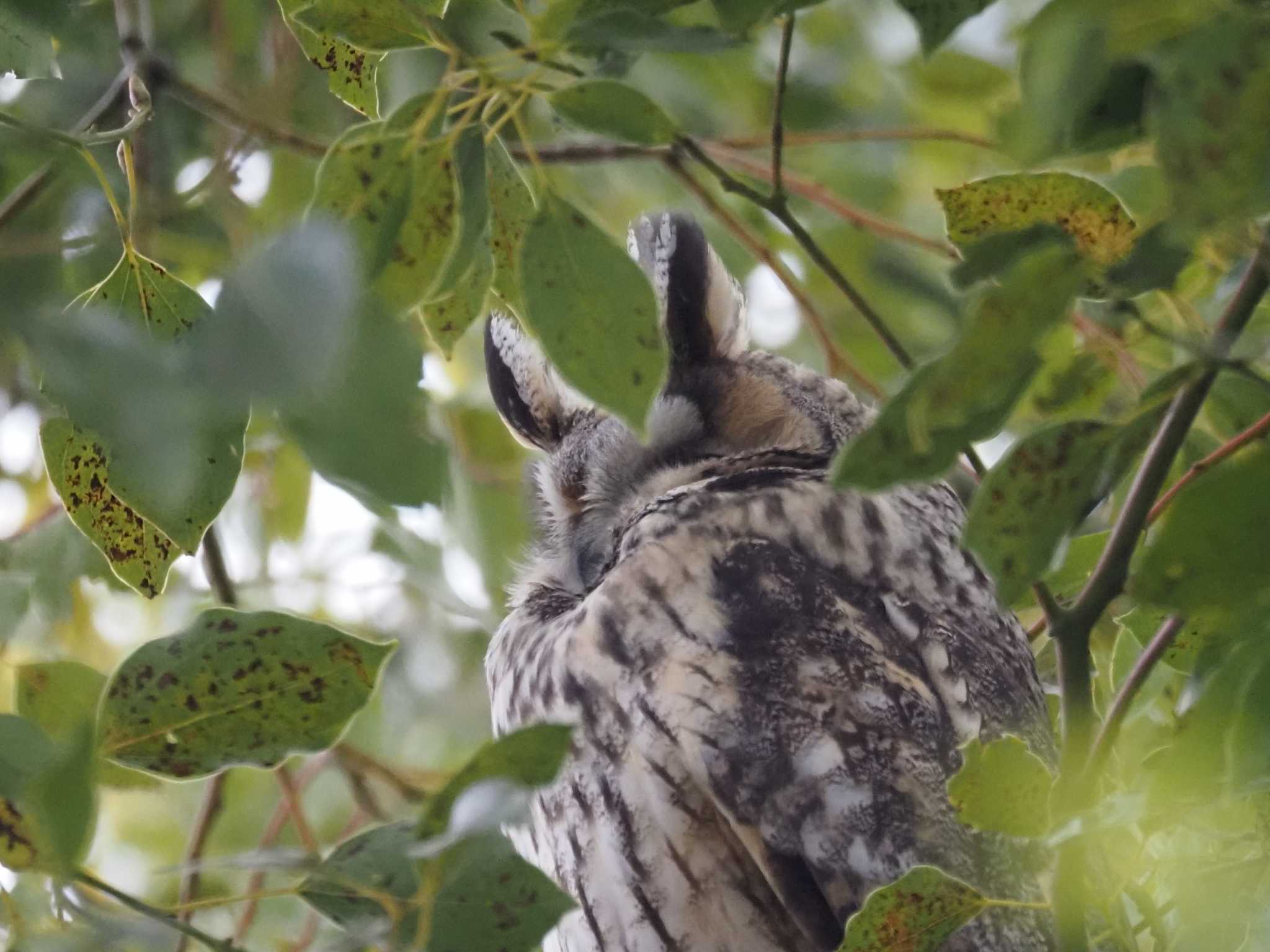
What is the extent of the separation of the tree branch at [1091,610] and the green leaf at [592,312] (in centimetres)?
23

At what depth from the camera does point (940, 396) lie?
21.1 inches

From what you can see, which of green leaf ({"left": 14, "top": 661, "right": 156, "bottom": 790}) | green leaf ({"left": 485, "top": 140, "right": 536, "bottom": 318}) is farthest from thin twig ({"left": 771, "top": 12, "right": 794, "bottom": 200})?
green leaf ({"left": 14, "top": 661, "right": 156, "bottom": 790})

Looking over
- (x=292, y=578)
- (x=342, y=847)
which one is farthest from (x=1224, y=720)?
(x=292, y=578)

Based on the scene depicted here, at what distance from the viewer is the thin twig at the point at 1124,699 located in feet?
2.19

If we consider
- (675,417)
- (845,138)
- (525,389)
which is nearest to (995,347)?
(675,417)

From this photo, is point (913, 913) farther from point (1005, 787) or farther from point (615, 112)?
point (615, 112)

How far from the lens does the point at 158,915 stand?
64cm

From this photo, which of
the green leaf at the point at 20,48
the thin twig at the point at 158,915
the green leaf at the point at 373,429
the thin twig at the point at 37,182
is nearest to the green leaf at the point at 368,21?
the green leaf at the point at 373,429

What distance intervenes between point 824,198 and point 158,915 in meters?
1.32

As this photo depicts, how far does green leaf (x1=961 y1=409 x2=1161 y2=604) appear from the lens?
2.02 feet

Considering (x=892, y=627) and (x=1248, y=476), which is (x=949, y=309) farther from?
(x=1248, y=476)

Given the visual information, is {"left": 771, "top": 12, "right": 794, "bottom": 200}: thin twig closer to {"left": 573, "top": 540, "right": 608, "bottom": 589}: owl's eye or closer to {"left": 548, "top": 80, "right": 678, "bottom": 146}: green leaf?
{"left": 548, "top": 80, "right": 678, "bottom": 146}: green leaf

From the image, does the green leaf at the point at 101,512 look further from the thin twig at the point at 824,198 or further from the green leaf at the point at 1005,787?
the thin twig at the point at 824,198

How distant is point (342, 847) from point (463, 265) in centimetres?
31
